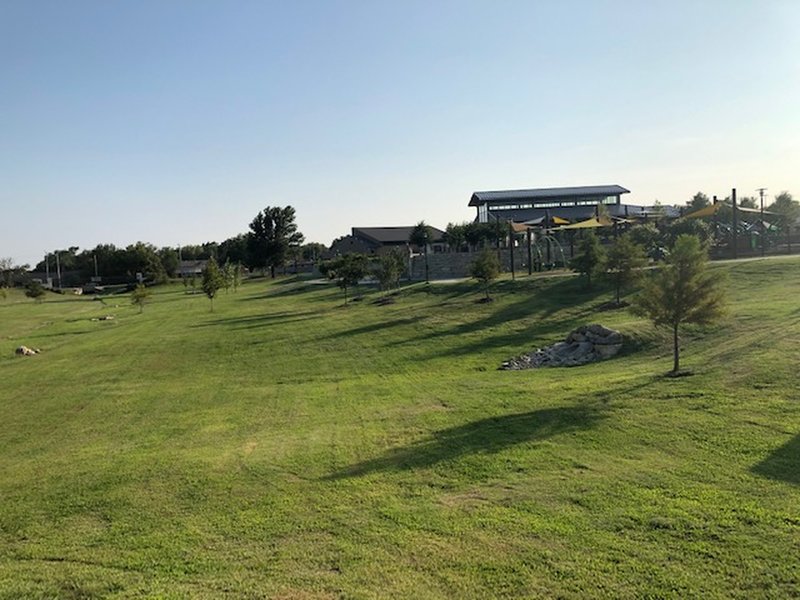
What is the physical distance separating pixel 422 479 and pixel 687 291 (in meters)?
9.97

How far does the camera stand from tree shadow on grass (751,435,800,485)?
8.28 meters

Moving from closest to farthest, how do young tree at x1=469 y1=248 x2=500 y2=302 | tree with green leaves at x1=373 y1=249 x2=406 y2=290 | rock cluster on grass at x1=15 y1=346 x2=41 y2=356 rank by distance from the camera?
rock cluster on grass at x1=15 y1=346 x2=41 y2=356 → young tree at x1=469 y1=248 x2=500 y2=302 → tree with green leaves at x1=373 y1=249 x2=406 y2=290

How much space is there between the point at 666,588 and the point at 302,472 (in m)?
5.68

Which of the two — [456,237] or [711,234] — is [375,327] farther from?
[456,237]

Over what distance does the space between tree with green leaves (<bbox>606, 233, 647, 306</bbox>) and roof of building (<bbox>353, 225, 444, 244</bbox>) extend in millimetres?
83380

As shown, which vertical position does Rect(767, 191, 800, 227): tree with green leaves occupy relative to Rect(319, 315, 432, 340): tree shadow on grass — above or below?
above

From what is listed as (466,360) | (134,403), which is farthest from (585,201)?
(134,403)

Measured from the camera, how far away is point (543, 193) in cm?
9600

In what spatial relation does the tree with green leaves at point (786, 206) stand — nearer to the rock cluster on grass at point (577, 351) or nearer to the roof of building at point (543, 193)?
the roof of building at point (543, 193)

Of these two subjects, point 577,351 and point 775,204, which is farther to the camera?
point 775,204

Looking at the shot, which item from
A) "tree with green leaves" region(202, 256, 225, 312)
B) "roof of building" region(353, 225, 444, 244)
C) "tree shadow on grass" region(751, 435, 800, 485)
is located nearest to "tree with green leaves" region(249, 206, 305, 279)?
"roof of building" region(353, 225, 444, 244)

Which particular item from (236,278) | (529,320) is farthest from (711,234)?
(236,278)

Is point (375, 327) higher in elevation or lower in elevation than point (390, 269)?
lower

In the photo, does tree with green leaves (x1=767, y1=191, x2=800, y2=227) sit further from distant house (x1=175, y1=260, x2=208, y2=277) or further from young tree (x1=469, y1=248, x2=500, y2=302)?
distant house (x1=175, y1=260, x2=208, y2=277)
